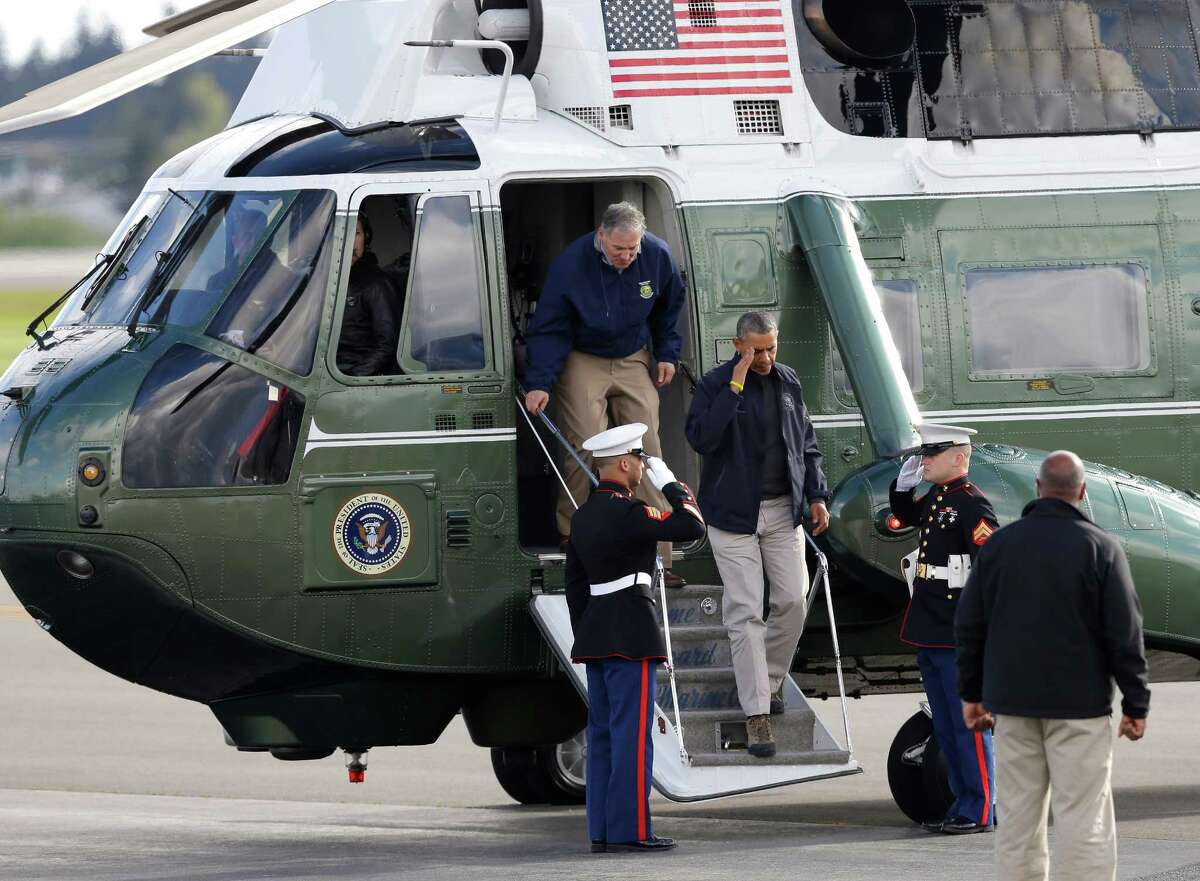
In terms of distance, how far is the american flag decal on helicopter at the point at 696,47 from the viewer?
10.6 m

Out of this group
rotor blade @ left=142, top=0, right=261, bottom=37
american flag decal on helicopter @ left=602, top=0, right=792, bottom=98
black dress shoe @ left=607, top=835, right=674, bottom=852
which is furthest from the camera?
rotor blade @ left=142, top=0, right=261, bottom=37

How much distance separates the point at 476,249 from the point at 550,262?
1.51 meters

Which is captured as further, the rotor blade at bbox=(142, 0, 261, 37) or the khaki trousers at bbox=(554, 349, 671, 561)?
the rotor blade at bbox=(142, 0, 261, 37)

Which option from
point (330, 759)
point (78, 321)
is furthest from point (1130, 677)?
point (330, 759)

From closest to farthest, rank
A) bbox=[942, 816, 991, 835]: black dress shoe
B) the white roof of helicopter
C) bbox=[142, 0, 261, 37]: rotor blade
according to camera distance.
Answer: bbox=[942, 816, 991, 835]: black dress shoe → the white roof of helicopter → bbox=[142, 0, 261, 37]: rotor blade

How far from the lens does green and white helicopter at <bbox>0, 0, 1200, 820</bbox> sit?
379 inches

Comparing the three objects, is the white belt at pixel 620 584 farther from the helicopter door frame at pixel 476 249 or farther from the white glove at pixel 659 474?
the helicopter door frame at pixel 476 249

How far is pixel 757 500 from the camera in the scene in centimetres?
958

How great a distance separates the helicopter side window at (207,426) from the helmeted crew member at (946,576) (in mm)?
2884

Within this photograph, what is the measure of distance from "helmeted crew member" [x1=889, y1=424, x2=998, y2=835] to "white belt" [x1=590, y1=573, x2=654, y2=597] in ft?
4.08

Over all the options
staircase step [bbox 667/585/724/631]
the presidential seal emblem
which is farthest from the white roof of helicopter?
staircase step [bbox 667/585/724/631]

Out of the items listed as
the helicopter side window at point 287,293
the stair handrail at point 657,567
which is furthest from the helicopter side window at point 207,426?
the stair handrail at point 657,567

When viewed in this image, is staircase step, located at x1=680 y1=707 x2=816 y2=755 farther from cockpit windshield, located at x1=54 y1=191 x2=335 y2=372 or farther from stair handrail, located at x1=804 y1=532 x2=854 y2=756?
cockpit windshield, located at x1=54 y1=191 x2=335 y2=372

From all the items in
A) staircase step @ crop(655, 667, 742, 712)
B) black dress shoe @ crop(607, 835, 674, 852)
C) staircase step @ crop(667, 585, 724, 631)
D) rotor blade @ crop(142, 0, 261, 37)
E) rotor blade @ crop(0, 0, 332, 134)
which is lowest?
black dress shoe @ crop(607, 835, 674, 852)
